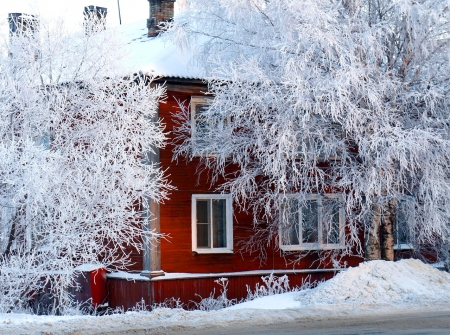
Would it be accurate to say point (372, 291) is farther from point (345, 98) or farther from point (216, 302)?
point (216, 302)

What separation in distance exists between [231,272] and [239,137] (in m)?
3.90

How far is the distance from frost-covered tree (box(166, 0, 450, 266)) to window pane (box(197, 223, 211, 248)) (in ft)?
5.63

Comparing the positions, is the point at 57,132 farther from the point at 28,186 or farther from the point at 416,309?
the point at 416,309

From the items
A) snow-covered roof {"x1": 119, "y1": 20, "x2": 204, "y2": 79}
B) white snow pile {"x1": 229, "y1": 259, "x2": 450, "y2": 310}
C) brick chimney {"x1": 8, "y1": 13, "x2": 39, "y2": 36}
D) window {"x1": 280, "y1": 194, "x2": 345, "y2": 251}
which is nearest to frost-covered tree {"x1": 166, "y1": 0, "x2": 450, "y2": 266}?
window {"x1": 280, "y1": 194, "x2": 345, "y2": 251}

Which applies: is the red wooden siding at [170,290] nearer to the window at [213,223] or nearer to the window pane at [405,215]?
Result: the window at [213,223]

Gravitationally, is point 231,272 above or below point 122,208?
below

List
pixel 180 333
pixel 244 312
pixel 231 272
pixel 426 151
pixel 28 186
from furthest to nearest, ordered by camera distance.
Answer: pixel 231 272
pixel 426 151
pixel 28 186
pixel 244 312
pixel 180 333

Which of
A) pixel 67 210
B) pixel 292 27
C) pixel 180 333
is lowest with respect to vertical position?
pixel 180 333

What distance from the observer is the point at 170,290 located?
19219 mm

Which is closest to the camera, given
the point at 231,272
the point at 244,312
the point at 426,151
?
the point at 244,312

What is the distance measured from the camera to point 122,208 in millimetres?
17219

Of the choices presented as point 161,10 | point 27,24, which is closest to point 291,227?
point 161,10

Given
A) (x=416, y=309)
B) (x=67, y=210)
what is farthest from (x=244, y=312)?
(x=67, y=210)

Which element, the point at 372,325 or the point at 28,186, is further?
the point at 28,186
